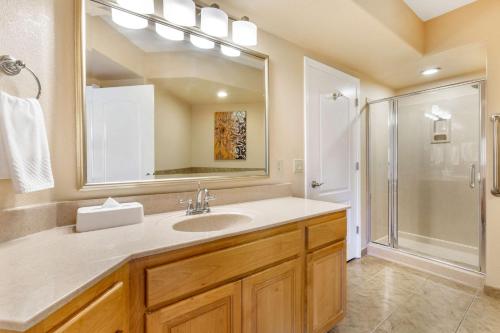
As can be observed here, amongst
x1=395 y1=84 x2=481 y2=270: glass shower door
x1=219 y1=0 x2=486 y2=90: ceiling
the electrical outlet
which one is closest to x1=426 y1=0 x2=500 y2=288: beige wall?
x1=219 y1=0 x2=486 y2=90: ceiling

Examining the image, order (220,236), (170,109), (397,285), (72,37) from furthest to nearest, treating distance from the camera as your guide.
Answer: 1. (397,285)
2. (170,109)
3. (72,37)
4. (220,236)

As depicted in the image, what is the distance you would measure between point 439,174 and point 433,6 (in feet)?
5.85

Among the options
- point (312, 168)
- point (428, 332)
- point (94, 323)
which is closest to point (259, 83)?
point (312, 168)

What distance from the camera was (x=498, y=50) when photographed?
186 cm

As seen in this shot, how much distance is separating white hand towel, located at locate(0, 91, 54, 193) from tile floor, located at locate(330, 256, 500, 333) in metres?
1.84

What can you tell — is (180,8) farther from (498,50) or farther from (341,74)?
(498,50)

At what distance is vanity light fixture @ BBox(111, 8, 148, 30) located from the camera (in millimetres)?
1244

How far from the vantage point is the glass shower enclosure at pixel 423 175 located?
2586 mm

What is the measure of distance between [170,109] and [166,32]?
0.45 metres

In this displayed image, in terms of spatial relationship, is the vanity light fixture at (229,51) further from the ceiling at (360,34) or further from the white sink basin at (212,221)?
the white sink basin at (212,221)

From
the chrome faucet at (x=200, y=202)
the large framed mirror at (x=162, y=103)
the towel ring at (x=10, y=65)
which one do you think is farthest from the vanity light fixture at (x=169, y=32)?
the chrome faucet at (x=200, y=202)

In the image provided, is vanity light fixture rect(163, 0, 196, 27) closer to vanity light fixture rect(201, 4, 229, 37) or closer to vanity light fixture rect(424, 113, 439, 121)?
vanity light fixture rect(201, 4, 229, 37)

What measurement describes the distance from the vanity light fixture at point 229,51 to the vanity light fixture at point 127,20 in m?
0.50

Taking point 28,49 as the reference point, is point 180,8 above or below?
above
